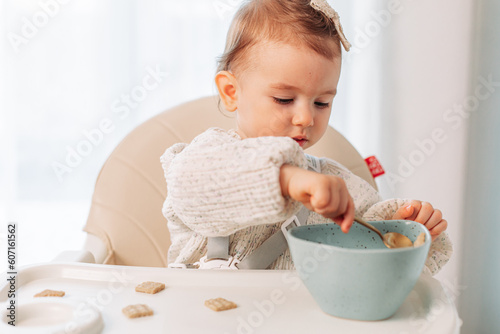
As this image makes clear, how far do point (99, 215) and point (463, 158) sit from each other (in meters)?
1.19

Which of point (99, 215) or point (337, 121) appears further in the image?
point (337, 121)

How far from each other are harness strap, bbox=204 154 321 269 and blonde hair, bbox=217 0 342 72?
0.28m

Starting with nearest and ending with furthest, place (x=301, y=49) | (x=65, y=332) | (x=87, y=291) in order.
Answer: (x=65, y=332), (x=87, y=291), (x=301, y=49)

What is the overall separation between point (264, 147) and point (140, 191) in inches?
24.9

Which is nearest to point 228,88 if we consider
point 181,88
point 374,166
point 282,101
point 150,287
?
point 282,101

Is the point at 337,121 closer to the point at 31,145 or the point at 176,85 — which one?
the point at 176,85

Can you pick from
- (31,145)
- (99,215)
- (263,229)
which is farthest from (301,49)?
(31,145)

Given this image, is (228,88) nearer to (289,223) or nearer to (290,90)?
(290,90)

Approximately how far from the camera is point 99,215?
1.16 metres

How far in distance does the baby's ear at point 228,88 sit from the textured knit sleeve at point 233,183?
0.76 ft

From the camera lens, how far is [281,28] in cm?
85

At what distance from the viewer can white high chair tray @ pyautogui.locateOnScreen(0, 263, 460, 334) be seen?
0.59 meters

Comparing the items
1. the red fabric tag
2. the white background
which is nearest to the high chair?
the red fabric tag

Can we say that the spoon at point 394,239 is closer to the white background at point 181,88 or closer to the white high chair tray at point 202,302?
the white high chair tray at point 202,302
